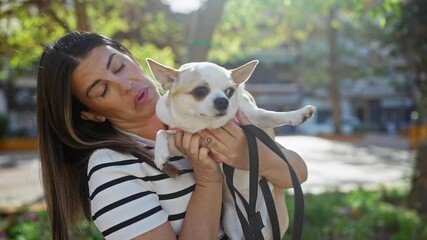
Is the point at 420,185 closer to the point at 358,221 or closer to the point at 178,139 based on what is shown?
the point at 358,221

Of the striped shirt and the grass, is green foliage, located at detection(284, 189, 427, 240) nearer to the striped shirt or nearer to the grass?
the grass

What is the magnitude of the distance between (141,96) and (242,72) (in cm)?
42

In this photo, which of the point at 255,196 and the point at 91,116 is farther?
the point at 91,116

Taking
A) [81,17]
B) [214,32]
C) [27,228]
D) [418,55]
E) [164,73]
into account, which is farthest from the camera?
[214,32]

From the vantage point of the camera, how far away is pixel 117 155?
1.65 meters

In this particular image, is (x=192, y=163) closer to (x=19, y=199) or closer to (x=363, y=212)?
(x=363, y=212)

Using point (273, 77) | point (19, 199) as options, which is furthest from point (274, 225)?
point (273, 77)

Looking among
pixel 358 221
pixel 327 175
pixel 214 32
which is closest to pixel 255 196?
pixel 358 221

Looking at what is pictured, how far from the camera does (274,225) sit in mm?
1686

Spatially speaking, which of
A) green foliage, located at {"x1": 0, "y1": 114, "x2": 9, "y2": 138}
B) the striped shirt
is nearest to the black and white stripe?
the striped shirt

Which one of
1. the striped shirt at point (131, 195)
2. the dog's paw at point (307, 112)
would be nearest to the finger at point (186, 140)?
the striped shirt at point (131, 195)

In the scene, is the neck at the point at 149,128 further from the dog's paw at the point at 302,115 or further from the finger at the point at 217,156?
the dog's paw at the point at 302,115

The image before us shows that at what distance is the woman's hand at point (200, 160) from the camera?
162cm

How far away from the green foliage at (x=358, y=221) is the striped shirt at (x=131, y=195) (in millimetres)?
2445
